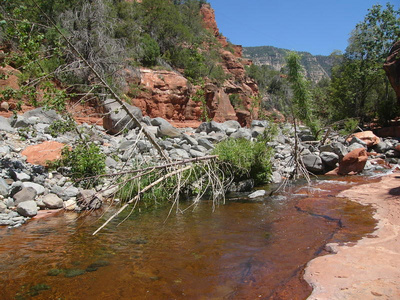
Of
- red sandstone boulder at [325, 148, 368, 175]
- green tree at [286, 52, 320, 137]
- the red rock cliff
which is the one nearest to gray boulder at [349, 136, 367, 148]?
green tree at [286, 52, 320, 137]

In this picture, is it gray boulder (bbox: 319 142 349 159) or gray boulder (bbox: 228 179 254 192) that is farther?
gray boulder (bbox: 319 142 349 159)

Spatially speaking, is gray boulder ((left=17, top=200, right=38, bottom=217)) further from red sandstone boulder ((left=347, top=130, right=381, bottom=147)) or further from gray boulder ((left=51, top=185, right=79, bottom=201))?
red sandstone boulder ((left=347, top=130, right=381, bottom=147))

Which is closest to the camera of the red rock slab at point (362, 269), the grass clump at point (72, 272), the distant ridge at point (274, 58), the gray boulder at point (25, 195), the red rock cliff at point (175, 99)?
the red rock slab at point (362, 269)

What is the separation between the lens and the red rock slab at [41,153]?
25.0ft

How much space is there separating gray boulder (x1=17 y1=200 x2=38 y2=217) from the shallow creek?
0.89 ft

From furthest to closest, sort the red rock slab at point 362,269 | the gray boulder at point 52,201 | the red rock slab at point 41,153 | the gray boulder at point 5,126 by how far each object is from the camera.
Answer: the gray boulder at point 5,126
the red rock slab at point 41,153
the gray boulder at point 52,201
the red rock slab at point 362,269

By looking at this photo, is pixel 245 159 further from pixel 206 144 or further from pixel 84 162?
pixel 84 162

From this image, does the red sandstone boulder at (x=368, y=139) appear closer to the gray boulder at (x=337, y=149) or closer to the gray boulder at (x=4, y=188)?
the gray boulder at (x=337, y=149)

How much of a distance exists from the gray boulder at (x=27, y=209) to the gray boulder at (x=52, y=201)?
382mm

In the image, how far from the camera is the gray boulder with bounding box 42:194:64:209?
246 inches

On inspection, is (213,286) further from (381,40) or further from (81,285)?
(381,40)

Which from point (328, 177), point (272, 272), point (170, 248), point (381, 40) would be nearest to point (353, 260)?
point (272, 272)

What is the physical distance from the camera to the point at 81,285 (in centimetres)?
Result: 314

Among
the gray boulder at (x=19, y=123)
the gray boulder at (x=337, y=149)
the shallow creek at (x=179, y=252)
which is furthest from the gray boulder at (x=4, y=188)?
the gray boulder at (x=337, y=149)
